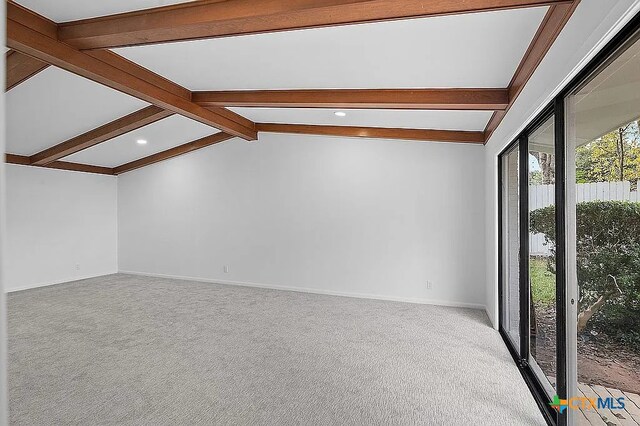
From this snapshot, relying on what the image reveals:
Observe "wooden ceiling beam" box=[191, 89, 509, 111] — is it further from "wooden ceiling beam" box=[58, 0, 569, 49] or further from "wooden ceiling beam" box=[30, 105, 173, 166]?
"wooden ceiling beam" box=[58, 0, 569, 49]

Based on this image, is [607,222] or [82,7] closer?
[607,222]

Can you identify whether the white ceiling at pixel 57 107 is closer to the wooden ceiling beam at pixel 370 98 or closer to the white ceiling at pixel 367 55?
the white ceiling at pixel 367 55

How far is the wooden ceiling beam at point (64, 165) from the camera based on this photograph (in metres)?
5.79

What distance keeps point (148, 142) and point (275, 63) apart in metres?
3.99

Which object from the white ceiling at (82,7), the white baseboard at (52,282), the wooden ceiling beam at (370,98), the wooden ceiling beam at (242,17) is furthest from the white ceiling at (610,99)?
the white baseboard at (52,282)

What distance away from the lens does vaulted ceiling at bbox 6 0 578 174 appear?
2035 millimetres

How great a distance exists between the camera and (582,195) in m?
1.81

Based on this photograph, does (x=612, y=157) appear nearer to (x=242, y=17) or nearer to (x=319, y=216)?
(x=242, y=17)

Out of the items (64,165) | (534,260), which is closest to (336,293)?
(534,260)

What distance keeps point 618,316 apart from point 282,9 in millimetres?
2178

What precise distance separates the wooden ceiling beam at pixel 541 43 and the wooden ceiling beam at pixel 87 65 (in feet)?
10.7

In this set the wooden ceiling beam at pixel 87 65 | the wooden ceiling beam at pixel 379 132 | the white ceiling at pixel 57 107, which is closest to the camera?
the wooden ceiling beam at pixel 87 65

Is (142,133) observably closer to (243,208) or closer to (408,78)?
(243,208)

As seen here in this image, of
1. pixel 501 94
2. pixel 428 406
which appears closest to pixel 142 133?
pixel 501 94
